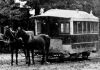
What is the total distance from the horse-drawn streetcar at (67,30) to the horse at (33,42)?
676 mm

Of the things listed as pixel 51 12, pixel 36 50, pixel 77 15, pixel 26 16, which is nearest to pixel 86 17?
pixel 77 15

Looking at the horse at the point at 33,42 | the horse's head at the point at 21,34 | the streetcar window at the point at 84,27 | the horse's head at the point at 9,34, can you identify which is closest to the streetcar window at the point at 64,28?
the streetcar window at the point at 84,27

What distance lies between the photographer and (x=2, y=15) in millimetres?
27266

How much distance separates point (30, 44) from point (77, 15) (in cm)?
409

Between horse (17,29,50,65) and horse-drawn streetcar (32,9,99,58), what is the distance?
26.6 inches

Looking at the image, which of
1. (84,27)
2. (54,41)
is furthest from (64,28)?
(54,41)

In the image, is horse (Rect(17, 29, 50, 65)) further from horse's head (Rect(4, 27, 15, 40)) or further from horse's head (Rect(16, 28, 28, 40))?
horse's head (Rect(4, 27, 15, 40))

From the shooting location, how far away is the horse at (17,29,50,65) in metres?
15.9

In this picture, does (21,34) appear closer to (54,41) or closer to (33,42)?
(33,42)

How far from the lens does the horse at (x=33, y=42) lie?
1588 centimetres

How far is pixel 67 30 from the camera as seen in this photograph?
19.0 metres

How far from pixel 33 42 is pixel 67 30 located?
3.27m

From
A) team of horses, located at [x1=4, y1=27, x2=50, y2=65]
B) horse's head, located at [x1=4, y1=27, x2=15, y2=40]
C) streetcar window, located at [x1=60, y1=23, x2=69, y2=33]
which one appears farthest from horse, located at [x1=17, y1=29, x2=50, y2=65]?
streetcar window, located at [x1=60, y1=23, x2=69, y2=33]

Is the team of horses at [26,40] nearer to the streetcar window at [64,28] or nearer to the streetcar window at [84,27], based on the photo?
the streetcar window at [64,28]
